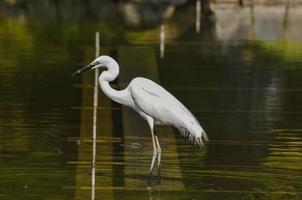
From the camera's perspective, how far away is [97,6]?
172 ft

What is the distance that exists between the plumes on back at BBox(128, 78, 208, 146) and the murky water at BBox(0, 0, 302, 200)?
2.36 feet

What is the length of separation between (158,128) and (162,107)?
4.30 metres

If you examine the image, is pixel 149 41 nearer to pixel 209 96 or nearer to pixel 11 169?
pixel 209 96

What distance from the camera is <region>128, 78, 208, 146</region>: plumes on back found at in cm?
1462

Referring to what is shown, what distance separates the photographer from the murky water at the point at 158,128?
14.7m

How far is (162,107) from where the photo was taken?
14844 mm

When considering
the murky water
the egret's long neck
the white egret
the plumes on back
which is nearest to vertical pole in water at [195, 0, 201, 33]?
the murky water

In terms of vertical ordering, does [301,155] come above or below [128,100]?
below

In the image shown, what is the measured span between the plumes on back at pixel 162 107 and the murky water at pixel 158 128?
2.36ft

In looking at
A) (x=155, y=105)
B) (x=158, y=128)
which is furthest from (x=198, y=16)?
(x=155, y=105)

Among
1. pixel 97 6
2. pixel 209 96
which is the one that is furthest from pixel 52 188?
pixel 97 6

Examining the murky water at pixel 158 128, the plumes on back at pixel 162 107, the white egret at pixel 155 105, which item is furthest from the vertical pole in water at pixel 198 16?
the plumes on back at pixel 162 107

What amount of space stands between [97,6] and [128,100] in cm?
3706

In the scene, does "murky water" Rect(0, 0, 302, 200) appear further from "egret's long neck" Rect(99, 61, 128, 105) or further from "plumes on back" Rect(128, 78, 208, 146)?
"egret's long neck" Rect(99, 61, 128, 105)
